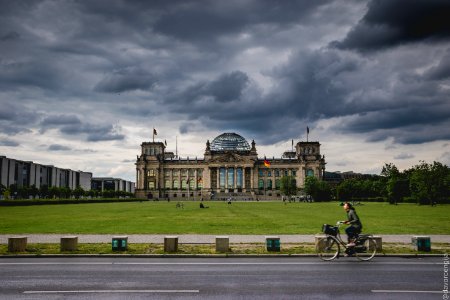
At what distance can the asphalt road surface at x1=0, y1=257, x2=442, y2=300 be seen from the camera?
573 inches

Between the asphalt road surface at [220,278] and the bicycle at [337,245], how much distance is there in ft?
1.31

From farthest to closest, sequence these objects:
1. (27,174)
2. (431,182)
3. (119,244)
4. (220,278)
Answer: (27,174)
(431,182)
(119,244)
(220,278)

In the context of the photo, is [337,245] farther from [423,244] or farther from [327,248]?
[423,244]

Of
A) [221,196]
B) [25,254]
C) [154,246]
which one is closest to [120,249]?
[154,246]

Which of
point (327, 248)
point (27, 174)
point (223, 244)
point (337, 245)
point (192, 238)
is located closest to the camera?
point (327, 248)

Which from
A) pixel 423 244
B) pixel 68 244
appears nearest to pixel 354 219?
pixel 423 244

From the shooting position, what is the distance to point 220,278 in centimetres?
1716

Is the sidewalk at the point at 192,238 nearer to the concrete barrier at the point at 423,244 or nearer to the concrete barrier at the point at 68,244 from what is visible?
the concrete barrier at the point at 423,244

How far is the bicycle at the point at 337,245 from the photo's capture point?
21.4 meters

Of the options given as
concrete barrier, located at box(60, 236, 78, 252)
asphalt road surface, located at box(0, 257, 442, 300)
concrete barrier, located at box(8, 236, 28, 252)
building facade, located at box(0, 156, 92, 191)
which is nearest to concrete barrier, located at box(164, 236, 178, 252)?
asphalt road surface, located at box(0, 257, 442, 300)

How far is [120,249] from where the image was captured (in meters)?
23.7

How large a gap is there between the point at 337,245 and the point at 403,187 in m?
96.8

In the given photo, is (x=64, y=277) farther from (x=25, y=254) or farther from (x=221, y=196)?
(x=221, y=196)

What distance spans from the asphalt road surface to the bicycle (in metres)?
0.40
